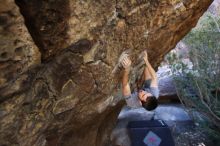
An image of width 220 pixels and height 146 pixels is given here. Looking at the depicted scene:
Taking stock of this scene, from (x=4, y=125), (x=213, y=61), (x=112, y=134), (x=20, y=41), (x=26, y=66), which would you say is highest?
(x=20, y=41)

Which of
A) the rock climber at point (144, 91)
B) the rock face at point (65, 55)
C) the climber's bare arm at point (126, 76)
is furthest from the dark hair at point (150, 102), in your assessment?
the rock face at point (65, 55)

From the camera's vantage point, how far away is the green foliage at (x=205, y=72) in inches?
286

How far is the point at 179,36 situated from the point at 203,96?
192cm

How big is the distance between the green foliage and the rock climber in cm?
206

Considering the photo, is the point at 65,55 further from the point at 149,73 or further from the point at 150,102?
the point at 149,73

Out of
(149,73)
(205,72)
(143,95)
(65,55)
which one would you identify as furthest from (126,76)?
(205,72)

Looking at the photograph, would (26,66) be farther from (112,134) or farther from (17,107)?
(112,134)

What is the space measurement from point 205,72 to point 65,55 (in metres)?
4.37

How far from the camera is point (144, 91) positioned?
506cm

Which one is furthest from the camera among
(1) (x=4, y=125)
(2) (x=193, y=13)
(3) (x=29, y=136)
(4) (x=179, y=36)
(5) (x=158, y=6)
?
(4) (x=179, y=36)

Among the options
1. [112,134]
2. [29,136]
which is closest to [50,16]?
[29,136]

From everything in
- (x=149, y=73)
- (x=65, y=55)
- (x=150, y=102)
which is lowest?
(x=150, y=102)

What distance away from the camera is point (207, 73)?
7453 millimetres

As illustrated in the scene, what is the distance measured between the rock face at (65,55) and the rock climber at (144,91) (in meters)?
0.12
